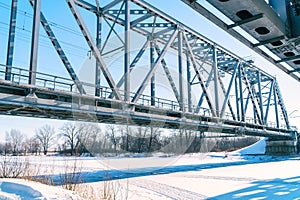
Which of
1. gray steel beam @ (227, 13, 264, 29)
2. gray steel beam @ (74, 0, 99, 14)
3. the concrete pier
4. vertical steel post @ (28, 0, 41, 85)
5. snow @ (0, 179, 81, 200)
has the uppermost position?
gray steel beam @ (74, 0, 99, 14)

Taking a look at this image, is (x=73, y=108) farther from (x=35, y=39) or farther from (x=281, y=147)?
(x=281, y=147)

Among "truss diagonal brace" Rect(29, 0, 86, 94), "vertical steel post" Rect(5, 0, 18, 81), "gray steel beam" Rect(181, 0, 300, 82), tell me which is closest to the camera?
"gray steel beam" Rect(181, 0, 300, 82)

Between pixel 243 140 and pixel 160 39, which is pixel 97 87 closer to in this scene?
pixel 160 39

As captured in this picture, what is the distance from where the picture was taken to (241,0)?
2723 mm

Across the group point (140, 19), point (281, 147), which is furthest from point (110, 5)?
point (281, 147)

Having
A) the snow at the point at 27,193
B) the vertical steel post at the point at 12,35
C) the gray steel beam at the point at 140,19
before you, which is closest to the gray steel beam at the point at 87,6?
the gray steel beam at the point at 140,19

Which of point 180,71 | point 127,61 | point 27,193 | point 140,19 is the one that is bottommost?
point 27,193

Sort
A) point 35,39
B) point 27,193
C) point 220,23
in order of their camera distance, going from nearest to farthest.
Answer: point 220,23 → point 27,193 → point 35,39

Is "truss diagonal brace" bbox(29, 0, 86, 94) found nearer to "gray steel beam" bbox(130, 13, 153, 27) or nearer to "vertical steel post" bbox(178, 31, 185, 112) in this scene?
"gray steel beam" bbox(130, 13, 153, 27)

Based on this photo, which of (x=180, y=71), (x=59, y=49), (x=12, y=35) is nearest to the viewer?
(x=12, y=35)

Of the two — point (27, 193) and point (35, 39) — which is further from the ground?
point (35, 39)

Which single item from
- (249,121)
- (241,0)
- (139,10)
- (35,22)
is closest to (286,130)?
(249,121)

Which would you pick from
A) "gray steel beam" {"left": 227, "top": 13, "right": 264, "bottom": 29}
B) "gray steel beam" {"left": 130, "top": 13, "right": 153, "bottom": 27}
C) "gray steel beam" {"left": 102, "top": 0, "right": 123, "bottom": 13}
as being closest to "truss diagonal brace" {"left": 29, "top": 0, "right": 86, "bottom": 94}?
"gray steel beam" {"left": 102, "top": 0, "right": 123, "bottom": 13}

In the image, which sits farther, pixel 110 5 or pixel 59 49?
pixel 110 5
